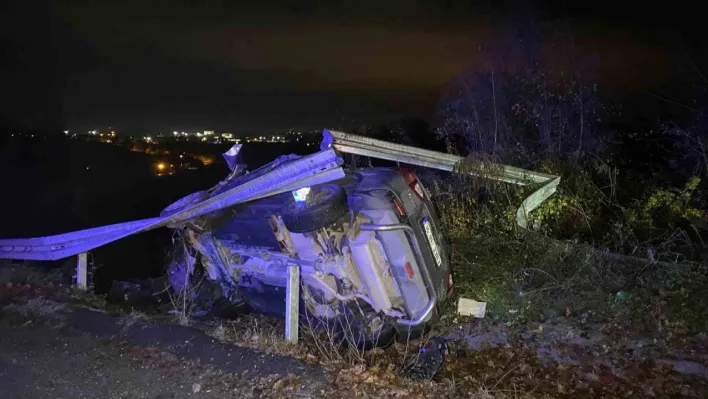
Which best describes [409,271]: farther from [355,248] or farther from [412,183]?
[412,183]

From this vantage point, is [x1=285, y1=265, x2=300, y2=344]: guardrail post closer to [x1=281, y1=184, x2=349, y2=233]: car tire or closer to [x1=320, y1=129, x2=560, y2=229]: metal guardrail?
[x1=281, y1=184, x2=349, y2=233]: car tire

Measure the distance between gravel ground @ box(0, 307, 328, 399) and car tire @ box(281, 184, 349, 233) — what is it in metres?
1.11

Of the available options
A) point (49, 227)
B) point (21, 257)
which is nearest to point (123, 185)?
point (49, 227)

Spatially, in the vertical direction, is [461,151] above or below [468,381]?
above

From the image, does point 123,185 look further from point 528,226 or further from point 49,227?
point 528,226

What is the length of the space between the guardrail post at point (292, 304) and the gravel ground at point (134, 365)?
46 cm

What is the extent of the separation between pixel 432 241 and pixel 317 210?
1201 millimetres

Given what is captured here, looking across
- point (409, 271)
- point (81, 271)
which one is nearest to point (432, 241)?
point (409, 271)

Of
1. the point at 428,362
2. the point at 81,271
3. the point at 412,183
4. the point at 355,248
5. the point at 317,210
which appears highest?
the point at 412,183

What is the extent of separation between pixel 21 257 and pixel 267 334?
426 cm

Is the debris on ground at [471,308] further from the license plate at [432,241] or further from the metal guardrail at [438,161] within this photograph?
the metal guardrail at [438,161]

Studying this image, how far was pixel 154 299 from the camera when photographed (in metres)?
6.95

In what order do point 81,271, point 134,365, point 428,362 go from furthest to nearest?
point 81,271 → point 428,362 → point 134,365

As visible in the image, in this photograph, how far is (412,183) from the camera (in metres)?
5.07
